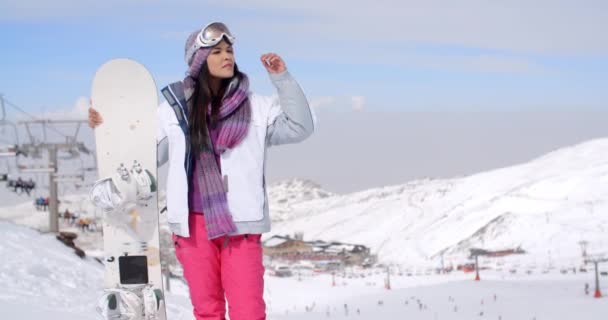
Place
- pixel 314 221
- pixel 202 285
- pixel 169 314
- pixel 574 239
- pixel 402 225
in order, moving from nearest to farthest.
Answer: pixel 202 285
pixel 169 314
pixel 574 239
pixel 402 225
pixel 314 221

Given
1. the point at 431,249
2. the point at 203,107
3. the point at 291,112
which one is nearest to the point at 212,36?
the point at 203,107

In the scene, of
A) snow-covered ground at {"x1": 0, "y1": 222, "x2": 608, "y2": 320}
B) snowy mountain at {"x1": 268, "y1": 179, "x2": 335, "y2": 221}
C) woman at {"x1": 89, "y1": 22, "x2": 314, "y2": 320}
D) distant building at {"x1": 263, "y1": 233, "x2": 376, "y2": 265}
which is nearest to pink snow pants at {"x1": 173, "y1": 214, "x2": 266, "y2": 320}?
woman at {"x1": 89, "y1": 22, "x2": 314, "y2": 320}

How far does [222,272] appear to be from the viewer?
364 centimetres

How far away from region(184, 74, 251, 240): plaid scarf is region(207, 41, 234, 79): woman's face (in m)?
0.07

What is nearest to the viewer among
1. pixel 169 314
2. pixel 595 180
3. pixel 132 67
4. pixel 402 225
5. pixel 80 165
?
pixel 132 67

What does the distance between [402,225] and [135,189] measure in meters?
49.1

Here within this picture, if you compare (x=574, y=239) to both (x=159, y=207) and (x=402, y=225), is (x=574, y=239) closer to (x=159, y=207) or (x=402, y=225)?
(x=402, y=225)

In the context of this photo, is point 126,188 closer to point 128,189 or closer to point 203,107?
point 128,189

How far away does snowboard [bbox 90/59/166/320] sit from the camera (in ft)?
13.6

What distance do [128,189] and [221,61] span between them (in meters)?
0.97

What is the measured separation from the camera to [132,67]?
4.64 metres

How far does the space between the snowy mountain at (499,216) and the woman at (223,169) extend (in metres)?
23.8

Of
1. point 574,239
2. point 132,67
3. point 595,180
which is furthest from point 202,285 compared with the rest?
point 595,180

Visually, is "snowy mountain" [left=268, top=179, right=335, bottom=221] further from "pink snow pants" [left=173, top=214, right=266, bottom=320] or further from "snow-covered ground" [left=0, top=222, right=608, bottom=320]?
"pink snow pants" [left=173, top=214, right=266, bottom=320]
